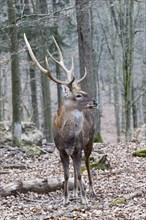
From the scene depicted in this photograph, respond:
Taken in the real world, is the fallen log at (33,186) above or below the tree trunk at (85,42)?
below

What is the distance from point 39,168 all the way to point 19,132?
128 inches

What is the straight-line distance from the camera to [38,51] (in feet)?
72.6

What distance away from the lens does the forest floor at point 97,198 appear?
7.15 m

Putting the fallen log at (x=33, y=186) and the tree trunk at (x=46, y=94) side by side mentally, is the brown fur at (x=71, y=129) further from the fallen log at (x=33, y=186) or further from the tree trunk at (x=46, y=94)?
the tree trunk at (x=46, y=94)

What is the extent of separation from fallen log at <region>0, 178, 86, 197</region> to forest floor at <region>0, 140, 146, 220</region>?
0.27ft

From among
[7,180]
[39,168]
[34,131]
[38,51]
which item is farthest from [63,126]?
[38,51]

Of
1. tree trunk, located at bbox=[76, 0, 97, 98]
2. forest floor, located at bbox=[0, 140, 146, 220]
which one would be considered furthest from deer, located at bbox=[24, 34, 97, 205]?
tree trunk, located at bbox=[76, 0, 97, 98]

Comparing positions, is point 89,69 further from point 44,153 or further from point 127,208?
point 127,208

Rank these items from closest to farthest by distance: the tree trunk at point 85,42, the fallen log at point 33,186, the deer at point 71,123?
the deer at point 71,123 < the fallen log at point 33,186 < the tree trunk at point 85,42

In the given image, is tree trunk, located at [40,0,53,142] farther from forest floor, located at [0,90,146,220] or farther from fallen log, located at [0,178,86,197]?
fallen log, located at [0,178,86,197]

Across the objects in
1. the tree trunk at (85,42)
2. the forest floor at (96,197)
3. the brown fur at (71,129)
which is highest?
the tree trunk at (85,42)

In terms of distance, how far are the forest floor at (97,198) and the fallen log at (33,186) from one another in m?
0.08

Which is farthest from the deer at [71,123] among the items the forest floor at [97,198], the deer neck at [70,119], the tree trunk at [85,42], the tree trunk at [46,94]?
the tree trunk at [46,94]

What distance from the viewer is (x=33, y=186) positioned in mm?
9047
